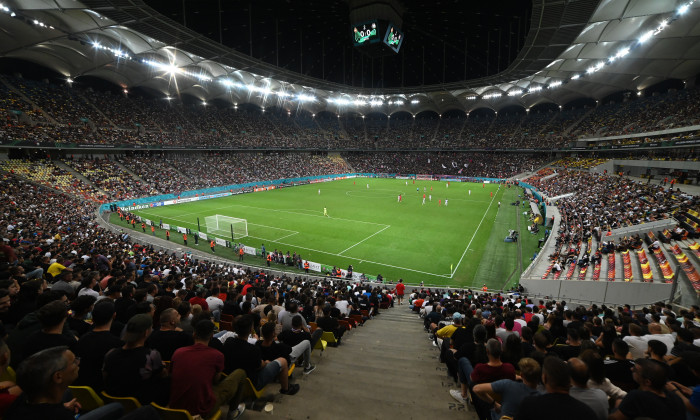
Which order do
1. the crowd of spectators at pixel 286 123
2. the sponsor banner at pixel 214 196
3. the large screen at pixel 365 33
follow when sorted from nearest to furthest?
the large screen at pixel 365 33, the crowd of spectators at pixel 286 123, the sponsor banner at pixel 214 196

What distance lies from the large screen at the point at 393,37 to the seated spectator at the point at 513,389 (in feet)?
145

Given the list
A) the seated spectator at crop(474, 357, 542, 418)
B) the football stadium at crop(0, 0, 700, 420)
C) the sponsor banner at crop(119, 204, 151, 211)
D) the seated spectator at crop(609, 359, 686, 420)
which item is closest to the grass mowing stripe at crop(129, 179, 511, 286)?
the football stadium at crop(0, 0, 700, 420)

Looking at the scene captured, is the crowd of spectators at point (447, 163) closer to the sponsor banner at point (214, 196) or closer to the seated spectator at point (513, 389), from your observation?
the sponsor banner at point (214, 196)

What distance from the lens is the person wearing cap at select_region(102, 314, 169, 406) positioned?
3.33m

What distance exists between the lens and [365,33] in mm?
41000

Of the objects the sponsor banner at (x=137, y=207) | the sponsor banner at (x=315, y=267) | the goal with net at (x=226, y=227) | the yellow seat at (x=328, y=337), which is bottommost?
the sponsor banner at (x=315, y=267)

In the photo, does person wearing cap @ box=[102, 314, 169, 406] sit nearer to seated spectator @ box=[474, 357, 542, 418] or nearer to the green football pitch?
seated spectator @ box=[474, 357, 542, 418]

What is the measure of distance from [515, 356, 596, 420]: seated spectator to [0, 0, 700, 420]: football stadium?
0.07ft

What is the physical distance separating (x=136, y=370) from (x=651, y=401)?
514 cm

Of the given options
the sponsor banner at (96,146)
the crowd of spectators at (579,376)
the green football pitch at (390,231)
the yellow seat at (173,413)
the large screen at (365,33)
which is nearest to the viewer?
the crowd of spectators at (579,376)

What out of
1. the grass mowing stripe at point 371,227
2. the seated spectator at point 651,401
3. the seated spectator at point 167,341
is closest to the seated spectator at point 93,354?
the seated spectator at point 167,341

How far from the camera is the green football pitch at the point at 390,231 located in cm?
2309

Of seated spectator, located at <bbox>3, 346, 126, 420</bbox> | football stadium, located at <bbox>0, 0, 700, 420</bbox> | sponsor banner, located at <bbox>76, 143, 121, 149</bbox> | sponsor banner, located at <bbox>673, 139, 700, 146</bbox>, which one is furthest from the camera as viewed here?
sponsor banner, located at <bbox>76, 143, 121, 149</bbox>

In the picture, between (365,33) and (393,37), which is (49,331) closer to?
(365,33)
